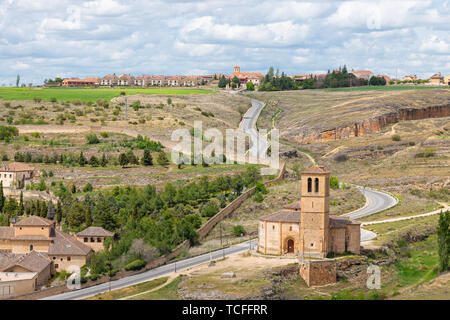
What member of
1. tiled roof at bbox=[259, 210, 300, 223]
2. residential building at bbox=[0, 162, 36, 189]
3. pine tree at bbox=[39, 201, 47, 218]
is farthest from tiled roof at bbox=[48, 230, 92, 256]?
residential building at bbox=[0, 162, 36, 189]

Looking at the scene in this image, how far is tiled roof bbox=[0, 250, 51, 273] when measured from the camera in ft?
194

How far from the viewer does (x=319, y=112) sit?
151625 millimetres

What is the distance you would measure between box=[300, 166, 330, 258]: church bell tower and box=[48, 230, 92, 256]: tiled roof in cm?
1739

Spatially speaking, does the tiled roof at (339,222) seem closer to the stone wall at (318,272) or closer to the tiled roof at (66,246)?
the stone wall at (318,272)

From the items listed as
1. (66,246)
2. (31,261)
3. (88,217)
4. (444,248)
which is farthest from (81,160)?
(444,248)

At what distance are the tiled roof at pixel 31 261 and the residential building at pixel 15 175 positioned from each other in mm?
28312

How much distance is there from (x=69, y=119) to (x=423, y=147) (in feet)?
176

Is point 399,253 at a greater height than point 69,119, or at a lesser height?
lesser

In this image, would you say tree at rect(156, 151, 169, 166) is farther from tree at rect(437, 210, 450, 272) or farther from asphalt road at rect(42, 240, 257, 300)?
tree at rect(437, 210, 450, 272)
